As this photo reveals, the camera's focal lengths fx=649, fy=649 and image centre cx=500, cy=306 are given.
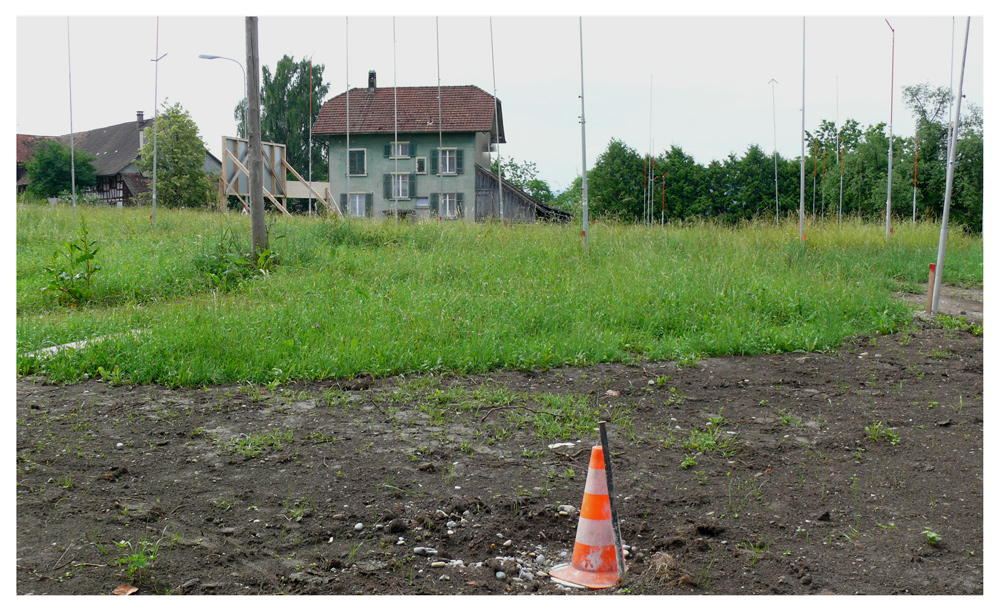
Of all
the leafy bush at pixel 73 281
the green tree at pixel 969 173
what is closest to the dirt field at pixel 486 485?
the leafy bush at pixel 73 281

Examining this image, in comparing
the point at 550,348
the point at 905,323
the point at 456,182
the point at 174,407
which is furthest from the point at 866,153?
the point at 174,407

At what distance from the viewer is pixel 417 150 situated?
3844cm

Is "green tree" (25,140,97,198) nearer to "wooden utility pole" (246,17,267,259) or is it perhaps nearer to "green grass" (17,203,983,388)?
"green grass" (17,203,983,388)

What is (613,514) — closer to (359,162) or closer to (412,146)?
(412,146)

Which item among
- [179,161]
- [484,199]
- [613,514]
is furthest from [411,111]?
[613,514]

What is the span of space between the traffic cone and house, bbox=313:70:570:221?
1352 inches

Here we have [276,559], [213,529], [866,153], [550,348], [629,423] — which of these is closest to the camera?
[276,559]

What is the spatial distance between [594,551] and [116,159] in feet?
189

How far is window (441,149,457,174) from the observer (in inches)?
1489

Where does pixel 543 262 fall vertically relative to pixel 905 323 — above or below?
above

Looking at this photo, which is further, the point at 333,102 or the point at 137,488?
the point at 333,102

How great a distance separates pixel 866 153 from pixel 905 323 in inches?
1081

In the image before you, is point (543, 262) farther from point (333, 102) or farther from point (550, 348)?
point (333, 102)

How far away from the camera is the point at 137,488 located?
4.02 meters
